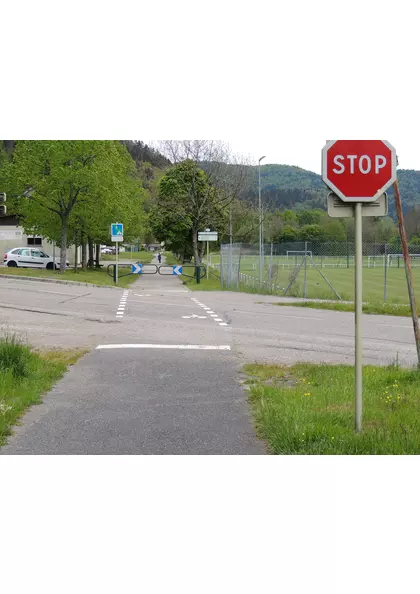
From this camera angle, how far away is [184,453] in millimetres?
6340

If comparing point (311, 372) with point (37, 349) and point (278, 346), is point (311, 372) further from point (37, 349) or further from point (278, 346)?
point (37, 349)

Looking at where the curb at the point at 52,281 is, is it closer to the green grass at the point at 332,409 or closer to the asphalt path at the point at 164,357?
the asphalt path at the point at 164,357

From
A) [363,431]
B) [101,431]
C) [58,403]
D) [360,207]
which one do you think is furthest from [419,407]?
[58,403]

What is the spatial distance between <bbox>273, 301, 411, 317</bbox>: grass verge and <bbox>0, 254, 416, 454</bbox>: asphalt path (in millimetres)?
1216

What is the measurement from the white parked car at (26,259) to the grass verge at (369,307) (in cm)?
2841

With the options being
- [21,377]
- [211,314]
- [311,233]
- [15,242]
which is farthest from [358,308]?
[311,233]

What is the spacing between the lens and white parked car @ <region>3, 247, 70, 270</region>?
49.3 meters

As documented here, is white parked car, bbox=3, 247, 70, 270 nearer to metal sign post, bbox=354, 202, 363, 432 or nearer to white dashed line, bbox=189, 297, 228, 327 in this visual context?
white dashed line, bbox=189, 297, 228, 327

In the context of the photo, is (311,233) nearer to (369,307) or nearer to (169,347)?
(369,307)

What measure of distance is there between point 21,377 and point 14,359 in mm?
482

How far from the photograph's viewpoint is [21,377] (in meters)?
9.48

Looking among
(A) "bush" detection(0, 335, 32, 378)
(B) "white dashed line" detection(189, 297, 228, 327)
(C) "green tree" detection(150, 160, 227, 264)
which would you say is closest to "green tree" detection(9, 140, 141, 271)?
(C) "green tree" detection(150, 160, 227, 264)

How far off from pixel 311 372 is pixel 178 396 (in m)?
2.56

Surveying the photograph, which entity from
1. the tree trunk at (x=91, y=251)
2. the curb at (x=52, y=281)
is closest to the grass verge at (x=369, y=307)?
the curb at (x=52, y=281)
